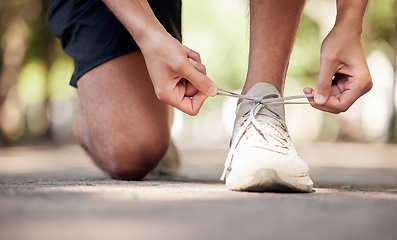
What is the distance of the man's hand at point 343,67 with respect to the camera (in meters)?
1.92

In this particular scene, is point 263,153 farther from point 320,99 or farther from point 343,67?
point 343,67

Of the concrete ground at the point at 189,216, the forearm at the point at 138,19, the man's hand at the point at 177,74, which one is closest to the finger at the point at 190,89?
the man's hand at the point at 177,74

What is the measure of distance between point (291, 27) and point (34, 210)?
145 centimetres

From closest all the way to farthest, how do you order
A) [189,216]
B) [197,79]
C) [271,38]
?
[189,216], [197,79], [271,38]

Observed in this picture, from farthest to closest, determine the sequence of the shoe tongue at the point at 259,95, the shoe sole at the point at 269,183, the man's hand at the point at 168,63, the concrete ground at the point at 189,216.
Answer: the shoe tongue at the point at 259,95, the man's hand at the point at 168,63, the shoe sole at the point at 269,183, the concrete ground at the point at 189,216

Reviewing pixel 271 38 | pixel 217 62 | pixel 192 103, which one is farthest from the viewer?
pixel 217 62

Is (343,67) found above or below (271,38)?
below

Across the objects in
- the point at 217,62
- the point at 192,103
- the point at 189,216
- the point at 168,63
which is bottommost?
the point at 189,216

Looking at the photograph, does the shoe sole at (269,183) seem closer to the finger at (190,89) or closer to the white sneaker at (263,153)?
the white sneaker at (263,153)

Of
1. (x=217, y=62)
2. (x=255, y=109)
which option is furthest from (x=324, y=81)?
(x=217, y=62)

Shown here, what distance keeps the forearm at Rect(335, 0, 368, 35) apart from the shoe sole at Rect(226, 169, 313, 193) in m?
0.59

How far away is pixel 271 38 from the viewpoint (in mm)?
2287

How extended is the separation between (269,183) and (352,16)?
2.38 ft

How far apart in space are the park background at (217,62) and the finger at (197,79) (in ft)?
24.6
